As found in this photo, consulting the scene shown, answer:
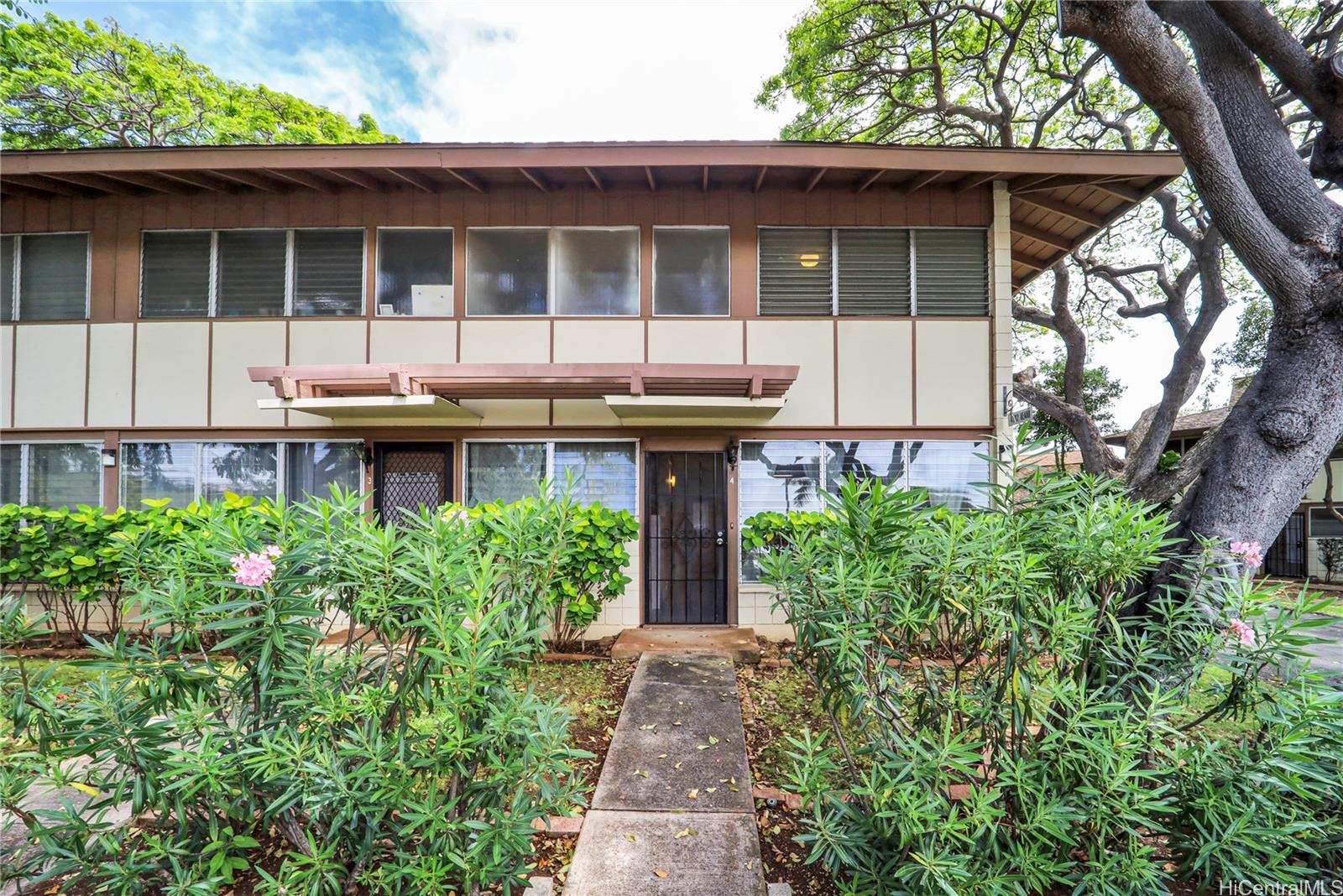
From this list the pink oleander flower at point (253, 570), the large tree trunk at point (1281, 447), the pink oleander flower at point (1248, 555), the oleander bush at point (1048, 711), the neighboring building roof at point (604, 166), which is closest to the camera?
the pink oleander flower at point (253, 570)

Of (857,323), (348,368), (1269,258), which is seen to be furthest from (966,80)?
(348,368)

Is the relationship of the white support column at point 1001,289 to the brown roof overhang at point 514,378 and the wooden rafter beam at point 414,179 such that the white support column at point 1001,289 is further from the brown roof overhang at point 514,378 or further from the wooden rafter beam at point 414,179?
the wooden rafter beam at point 414,179

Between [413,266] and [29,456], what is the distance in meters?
5.31

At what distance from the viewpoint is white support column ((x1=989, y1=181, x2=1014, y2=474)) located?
6.59m

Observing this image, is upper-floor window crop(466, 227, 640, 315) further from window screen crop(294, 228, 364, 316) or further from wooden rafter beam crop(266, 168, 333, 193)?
wooden rafter beam crop(266, 168, 333, 193)

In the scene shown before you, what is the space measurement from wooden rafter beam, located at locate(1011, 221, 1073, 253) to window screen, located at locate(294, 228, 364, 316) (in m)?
8.89

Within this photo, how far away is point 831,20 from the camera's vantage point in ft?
32.6

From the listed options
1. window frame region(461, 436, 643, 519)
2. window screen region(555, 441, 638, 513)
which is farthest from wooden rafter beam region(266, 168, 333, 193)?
window screen region(555, 441, 638, 513)

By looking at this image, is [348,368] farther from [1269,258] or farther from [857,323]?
[1269,258]

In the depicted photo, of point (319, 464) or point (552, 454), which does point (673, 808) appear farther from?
point (319, 464)

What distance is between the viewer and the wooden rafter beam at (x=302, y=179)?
633 centimetres

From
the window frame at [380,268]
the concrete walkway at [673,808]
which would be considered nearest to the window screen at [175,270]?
the window frame at [380,268]

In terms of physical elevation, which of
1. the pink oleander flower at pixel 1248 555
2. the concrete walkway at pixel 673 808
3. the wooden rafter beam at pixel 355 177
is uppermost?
the wooden rafter beam at pixel 355 177

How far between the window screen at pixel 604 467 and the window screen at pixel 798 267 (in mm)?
2738
